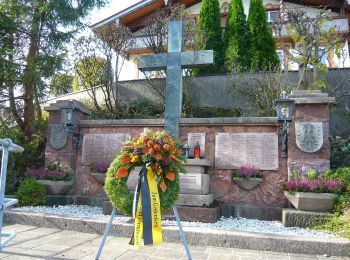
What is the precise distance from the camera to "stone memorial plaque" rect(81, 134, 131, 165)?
7.70 meters

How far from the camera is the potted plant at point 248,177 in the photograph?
6.63m

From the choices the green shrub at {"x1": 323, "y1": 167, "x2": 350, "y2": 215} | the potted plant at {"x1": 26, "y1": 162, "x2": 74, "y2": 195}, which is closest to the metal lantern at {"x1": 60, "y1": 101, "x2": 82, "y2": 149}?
the potted plant at {"x1": 26, "y1": 162, "x2": 74, "y2": 195}

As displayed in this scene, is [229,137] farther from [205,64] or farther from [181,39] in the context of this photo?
[181,39]

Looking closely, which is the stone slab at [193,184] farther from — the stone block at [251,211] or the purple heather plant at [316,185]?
the purple heather plant at [316,185]

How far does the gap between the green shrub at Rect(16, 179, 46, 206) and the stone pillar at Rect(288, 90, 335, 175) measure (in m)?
5.30

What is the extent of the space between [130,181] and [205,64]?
3.14 meters

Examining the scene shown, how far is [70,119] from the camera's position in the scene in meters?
7.68

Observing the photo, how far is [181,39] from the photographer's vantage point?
7789 mm

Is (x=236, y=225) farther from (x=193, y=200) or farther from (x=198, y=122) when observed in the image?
(x=198, y=122)

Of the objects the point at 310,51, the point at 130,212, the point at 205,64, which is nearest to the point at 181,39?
the point at 205,64

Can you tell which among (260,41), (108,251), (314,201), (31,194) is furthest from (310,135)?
(260,41)

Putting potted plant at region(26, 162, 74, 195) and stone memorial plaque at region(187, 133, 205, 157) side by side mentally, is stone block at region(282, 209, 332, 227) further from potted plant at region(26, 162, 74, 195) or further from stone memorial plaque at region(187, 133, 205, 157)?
potted plant at region(26, 162, 74, 195)

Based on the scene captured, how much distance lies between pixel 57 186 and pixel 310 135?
5603 millimetres

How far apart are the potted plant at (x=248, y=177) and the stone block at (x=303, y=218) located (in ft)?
3.05
